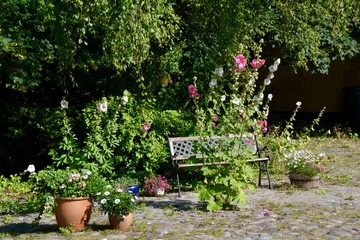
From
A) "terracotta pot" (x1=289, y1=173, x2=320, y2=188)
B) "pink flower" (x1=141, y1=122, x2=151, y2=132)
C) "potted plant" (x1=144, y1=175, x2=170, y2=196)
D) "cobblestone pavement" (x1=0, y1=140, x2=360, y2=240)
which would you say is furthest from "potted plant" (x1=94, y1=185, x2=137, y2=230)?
"terracotta pot" (x1=289, y1=173, x2=320, y2=188)

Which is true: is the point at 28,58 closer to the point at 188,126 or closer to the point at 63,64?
the point at 63,64

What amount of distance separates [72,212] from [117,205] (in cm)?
49

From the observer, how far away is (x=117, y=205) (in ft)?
21.2

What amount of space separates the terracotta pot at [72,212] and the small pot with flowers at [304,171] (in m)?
3.79

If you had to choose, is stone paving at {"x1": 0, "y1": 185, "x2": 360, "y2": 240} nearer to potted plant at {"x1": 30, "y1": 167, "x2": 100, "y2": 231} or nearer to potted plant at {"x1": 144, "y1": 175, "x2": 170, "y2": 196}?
potted plant at {"x1": 30, "y1": 167, "x2": 100, "y2": 231}

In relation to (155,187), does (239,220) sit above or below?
below

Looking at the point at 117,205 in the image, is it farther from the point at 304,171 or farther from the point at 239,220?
the point at 304,171

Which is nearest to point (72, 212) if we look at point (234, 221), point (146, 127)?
point (234, 221)

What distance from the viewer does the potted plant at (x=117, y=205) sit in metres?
6.46

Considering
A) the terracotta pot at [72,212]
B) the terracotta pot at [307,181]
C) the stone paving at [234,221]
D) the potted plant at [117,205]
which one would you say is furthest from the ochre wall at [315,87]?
the terracotta pot at [72,212]

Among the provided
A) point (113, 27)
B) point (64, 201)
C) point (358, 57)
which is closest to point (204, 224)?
point (64, 201)

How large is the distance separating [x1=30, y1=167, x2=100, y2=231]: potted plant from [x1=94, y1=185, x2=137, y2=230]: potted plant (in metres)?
0.13

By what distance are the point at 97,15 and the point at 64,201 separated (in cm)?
244

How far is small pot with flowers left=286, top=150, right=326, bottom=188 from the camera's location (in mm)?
9070
